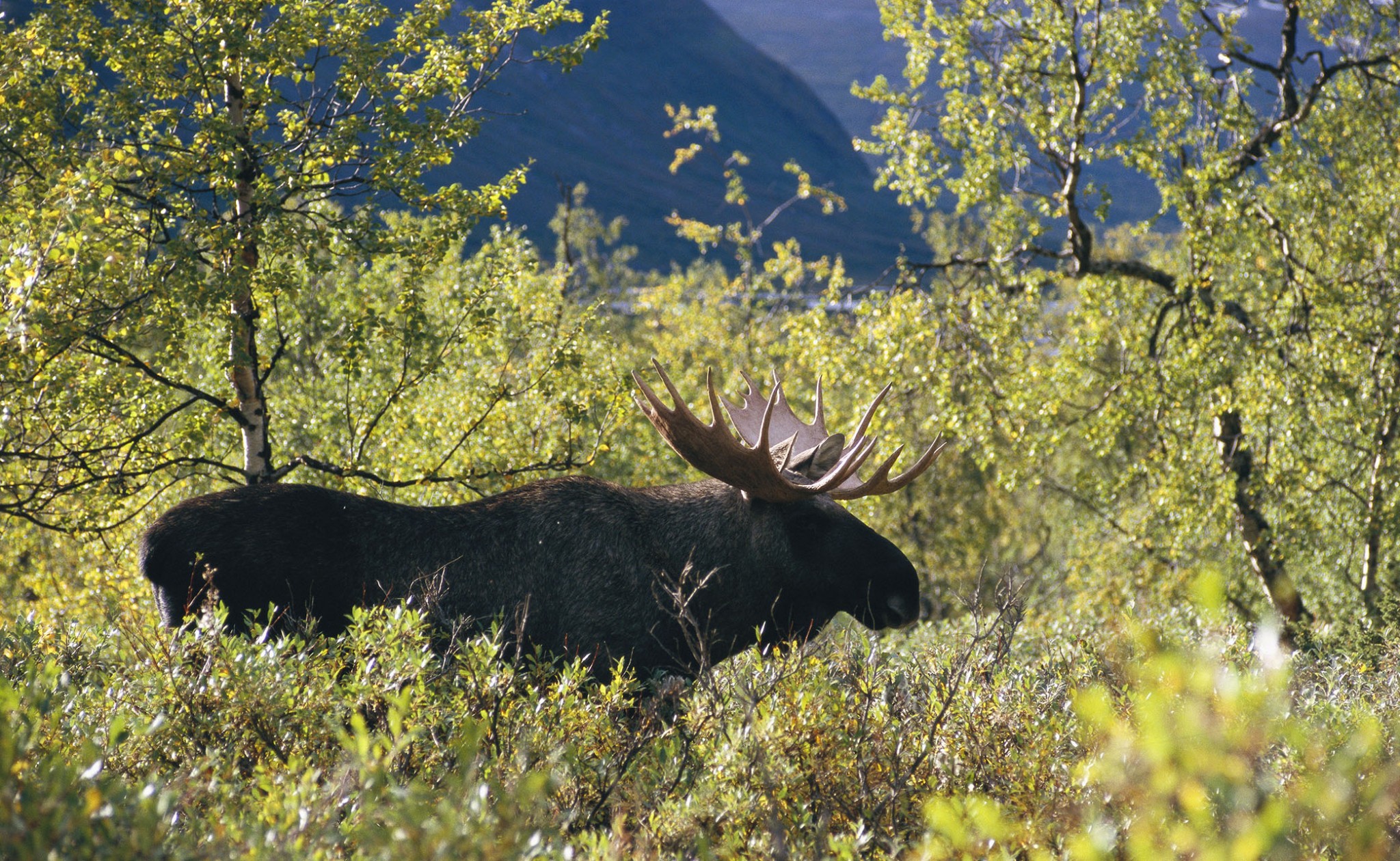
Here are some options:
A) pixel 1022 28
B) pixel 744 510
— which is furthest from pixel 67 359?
pixel 1022 28

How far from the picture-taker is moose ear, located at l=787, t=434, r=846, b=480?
7.31m

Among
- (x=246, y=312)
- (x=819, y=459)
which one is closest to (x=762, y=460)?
(x=819, y=459)

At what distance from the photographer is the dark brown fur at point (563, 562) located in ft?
18.1

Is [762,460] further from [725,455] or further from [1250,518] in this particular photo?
[1250,518]

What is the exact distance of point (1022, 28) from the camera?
48.1 ft

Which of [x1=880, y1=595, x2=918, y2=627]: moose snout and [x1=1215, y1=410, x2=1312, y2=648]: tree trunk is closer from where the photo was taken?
[x1=880, y1=595, x2=918, y2=627]: moose snout

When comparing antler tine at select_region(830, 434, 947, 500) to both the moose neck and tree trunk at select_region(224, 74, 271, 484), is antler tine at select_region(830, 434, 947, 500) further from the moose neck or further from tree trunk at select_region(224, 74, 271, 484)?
tree trunk at select_region(224, 74, 271, 484)

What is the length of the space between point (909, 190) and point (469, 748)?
13.3m

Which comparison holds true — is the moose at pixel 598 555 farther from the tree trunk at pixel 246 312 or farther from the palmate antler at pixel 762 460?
the tree trunk at pixel 246 312

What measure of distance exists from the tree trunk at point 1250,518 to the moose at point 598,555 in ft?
30.3

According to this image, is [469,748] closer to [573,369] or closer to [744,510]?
[744,510]

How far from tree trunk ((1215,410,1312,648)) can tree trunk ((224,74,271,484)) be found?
38.6ft

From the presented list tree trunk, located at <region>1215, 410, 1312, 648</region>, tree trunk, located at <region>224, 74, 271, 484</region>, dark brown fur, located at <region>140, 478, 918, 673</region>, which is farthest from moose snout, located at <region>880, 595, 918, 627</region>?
tree trunk, located at <region>1215, 410, 1312, 648</region>

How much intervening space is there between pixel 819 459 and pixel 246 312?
4.71m
